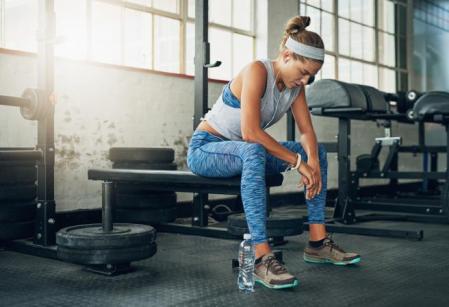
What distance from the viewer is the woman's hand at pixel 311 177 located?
2307 mm

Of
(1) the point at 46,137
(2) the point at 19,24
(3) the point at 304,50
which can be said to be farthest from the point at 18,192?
(3) the point at 304,50

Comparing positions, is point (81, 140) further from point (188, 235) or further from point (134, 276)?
point (134, 276)

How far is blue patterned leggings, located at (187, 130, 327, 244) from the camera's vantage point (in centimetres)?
219

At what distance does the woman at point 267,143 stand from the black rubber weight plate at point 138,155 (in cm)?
121

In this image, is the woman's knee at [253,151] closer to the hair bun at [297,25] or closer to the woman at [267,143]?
the woman at [267,143]

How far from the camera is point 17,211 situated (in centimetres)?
299

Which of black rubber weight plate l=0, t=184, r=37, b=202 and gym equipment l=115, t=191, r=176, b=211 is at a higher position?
black rubber weight plate l=0, t=184, r=37, b=202

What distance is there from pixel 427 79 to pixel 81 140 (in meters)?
6.15

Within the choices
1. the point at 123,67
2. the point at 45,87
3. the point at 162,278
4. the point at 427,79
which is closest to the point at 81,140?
the point at 123,67

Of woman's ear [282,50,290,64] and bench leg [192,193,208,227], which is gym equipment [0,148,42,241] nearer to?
bench leg [192,193,208,227]

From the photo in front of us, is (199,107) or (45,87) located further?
(199,107)

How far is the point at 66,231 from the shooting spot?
8.03ft

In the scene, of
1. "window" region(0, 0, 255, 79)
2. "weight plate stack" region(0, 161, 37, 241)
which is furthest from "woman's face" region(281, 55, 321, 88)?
"window" region(0, 0, 255, 79)

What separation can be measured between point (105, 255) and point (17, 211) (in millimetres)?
894
